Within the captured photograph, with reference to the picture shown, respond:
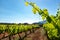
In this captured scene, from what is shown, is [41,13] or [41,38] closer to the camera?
[41,13]

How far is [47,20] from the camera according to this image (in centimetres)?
394

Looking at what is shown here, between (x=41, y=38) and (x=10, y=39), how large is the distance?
116cm

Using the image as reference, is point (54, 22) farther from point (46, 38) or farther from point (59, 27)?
point (46, 38)

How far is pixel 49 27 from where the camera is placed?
3785 mm

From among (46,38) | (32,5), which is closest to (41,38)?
(46,38)

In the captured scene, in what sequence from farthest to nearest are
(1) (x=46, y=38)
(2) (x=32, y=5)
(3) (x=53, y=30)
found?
(1) (x=46, y=38)
(2) (x=32, y=5)
(3) (x=53, y=30)

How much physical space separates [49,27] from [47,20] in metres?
0.23

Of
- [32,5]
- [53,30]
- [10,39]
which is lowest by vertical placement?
[10,39]

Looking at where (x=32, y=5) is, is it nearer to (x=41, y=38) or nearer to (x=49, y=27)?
(x=49, y=27)

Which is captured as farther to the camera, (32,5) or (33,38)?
(33,38)

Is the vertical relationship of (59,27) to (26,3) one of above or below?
below

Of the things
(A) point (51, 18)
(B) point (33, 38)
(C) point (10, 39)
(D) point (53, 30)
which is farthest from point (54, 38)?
(C) point (10, 39)

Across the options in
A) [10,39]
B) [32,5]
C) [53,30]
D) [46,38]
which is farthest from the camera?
[10,39]

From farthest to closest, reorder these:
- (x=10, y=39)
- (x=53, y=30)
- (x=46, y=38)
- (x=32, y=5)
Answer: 1. (x=10, y=39)
2. (x=46, y=38)
3. (x=32, y=5)
4. (x=53, y=30)
